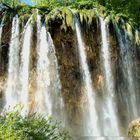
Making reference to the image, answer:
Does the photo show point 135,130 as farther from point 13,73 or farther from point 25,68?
point 13,73

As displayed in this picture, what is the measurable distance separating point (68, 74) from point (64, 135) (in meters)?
9.87

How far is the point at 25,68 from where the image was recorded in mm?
21109

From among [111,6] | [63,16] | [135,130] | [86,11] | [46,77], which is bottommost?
[135,130]

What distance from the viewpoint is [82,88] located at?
70.2 ft

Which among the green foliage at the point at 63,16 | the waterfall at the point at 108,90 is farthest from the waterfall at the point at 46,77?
the waterfall at the point at 108,90

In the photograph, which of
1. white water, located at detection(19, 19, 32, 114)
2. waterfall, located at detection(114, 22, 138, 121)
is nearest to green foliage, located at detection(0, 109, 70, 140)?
white water, located at detection(19, 19, 32, 114)

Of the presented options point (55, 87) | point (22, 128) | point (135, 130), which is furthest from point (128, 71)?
point (22, 128)

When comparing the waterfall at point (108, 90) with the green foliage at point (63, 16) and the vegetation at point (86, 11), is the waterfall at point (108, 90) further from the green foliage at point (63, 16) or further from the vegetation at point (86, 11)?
the green foliage at point (63, 16)

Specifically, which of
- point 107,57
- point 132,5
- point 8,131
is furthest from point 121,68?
point 8,131

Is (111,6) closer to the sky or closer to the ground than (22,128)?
closer to the sky

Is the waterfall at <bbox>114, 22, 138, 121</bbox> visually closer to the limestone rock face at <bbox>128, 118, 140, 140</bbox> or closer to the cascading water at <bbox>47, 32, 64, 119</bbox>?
the cascading water at <bbox>47, 32, 64, 119</bbox>

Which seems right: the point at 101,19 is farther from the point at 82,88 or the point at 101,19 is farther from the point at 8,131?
the point at 8,131

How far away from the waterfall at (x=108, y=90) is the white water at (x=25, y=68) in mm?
3914

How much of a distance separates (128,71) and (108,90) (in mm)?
1856
